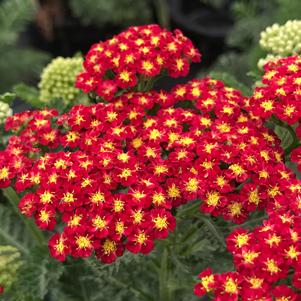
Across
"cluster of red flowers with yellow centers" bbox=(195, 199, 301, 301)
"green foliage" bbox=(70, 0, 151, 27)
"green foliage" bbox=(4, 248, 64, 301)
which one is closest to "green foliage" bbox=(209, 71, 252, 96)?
"cluster of red flowers with yellow centers" bbox=(195, 199, 301, 301)

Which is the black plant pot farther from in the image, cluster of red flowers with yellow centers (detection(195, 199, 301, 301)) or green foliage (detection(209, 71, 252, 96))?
cluster of red flowers with yellow centers (detection(195, 199, 301, 301))

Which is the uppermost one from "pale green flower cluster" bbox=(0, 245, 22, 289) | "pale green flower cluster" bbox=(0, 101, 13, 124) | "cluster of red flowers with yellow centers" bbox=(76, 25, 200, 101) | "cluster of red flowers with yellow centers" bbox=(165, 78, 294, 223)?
"cluster of red flowers with yellow centers" bbox=(76, 25, 200, 101)

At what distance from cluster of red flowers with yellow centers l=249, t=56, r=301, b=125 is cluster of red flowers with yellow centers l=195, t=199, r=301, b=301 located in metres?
0.21

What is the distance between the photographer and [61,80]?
1.49m

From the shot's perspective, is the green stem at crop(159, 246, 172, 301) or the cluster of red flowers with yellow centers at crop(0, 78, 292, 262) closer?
the cluster of red flowers with yellow centers at crop(0, 78, 292, 262)

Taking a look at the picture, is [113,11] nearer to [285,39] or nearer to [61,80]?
[61,80]

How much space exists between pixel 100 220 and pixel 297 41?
697 mm

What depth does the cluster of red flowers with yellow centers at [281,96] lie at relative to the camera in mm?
1087

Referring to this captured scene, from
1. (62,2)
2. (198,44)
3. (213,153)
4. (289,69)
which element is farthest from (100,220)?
(62,2)

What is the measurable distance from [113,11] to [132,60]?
7.61 feet

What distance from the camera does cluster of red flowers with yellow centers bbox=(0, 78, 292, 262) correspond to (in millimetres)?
991

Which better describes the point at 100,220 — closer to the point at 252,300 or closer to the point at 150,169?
the point at 150,169

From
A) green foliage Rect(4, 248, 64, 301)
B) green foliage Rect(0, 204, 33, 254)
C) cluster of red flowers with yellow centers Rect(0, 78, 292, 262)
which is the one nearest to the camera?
cluster of red flowers with yellow centers Rect(0, 78, 292, 262)

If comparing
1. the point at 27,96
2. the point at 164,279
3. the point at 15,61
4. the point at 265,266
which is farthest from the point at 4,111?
the point at 15,61
